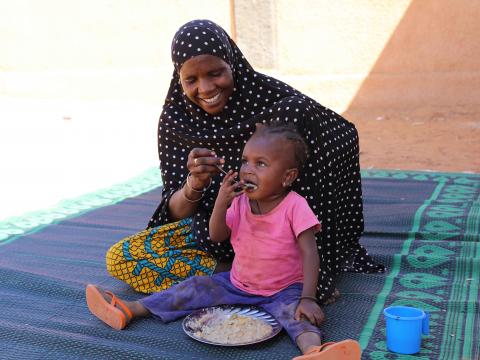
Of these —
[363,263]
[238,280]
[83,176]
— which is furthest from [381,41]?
[238,280]

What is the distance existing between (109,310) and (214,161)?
0.75m

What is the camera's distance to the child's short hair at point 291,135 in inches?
102

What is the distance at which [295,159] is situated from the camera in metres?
2.61

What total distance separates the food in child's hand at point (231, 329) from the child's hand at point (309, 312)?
0.45ft

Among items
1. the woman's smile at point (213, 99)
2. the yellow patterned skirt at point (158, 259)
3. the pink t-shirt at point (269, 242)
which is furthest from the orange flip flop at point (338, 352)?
the woman's smile at point (213, 99)

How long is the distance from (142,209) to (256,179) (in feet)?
8.55

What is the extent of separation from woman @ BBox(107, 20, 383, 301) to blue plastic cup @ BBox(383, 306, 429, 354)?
466 mm

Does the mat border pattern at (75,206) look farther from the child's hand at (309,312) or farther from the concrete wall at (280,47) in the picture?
the concrete wall at (280,47)

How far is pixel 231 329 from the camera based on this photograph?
2.61 meters

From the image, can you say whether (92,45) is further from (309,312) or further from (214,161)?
(309,312)

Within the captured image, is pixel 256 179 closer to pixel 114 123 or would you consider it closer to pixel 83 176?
pixel 83 176

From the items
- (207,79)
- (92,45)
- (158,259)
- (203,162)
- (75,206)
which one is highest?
(207,79)

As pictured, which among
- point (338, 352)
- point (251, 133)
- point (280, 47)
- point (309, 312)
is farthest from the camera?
point (280, 47)

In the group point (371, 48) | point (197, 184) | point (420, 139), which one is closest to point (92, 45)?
point (371, 48)
